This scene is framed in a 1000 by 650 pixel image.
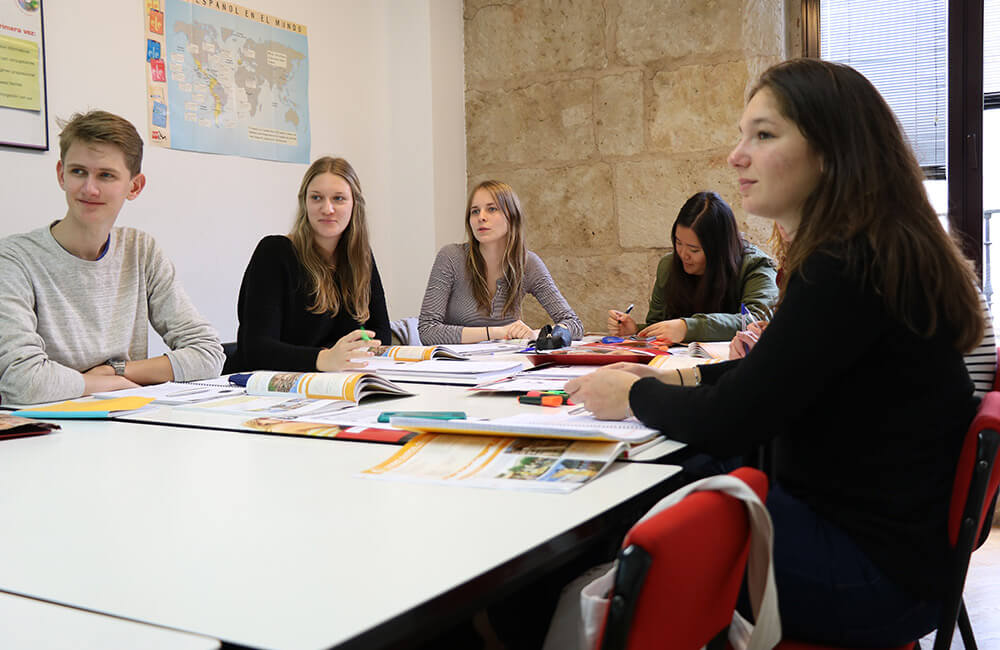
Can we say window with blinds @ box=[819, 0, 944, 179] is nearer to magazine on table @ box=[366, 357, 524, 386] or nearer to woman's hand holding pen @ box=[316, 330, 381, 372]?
magazine on table @ box=[366, 357, 524, 386]

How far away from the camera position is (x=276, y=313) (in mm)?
2736

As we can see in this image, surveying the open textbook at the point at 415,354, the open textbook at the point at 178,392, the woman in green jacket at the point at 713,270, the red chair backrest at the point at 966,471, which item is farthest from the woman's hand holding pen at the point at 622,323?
the red chair backrest at the point at 966,471

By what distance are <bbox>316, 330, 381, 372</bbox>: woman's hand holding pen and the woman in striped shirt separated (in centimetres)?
128

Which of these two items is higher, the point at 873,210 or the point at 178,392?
the point at 873,210

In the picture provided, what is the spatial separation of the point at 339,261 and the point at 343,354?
0.81 meters

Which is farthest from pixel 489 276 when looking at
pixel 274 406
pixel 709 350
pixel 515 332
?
pixel 274 406

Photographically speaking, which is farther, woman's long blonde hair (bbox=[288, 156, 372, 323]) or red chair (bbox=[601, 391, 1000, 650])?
woman's long blonde hair (bbox=[288, 156, 372, 323])

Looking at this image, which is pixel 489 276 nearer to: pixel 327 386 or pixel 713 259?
pixel 713 259

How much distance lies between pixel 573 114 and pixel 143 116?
7.02ft

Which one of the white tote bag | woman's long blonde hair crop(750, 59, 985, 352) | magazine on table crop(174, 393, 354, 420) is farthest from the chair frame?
magazine on table crop(174, 393, 354, 420)

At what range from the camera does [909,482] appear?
1152 millimetres

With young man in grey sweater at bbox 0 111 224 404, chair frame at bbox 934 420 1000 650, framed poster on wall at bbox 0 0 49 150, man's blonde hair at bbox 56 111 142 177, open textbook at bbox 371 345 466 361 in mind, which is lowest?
chair frame at bbox 934 420 1000 650

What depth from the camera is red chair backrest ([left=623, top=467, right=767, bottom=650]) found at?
0.71 metres

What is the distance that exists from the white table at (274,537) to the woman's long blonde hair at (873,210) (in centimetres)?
40
